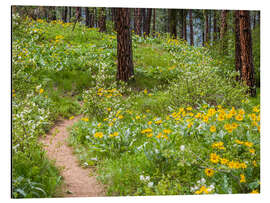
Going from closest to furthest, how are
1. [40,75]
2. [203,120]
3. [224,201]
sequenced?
1. [224,201]
2. [203,120]
3. [40,75]

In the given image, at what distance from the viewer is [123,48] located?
5871 mm

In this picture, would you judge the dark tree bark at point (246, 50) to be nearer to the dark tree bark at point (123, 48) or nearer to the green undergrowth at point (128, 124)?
the green undergrowth at point (128, 124)

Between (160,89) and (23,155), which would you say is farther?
(160,89)

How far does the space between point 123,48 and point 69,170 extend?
3.52 m

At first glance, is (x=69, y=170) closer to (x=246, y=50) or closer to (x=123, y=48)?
(x=123, y=48)

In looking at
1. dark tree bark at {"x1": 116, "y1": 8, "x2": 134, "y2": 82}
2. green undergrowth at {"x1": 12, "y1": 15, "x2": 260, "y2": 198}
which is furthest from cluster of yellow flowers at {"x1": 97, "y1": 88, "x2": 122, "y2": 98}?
dark tree bark at {"x1": 116, "y1": 8, "x2": 134, "y2": 82}

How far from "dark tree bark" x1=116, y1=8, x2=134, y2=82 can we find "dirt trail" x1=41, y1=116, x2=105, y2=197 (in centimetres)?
229

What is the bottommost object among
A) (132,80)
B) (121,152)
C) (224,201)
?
(224,201)

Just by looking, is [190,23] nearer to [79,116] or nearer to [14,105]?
[79,116]

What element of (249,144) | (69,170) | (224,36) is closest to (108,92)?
(69,170)

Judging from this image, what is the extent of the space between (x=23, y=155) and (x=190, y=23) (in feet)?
42.8

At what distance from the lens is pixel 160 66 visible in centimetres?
632

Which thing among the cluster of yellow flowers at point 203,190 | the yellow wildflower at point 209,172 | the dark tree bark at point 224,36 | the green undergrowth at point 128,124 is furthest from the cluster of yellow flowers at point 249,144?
the dark tree bark at point 224,36

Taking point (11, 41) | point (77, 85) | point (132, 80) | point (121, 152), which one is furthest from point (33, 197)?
point (132, 80)
